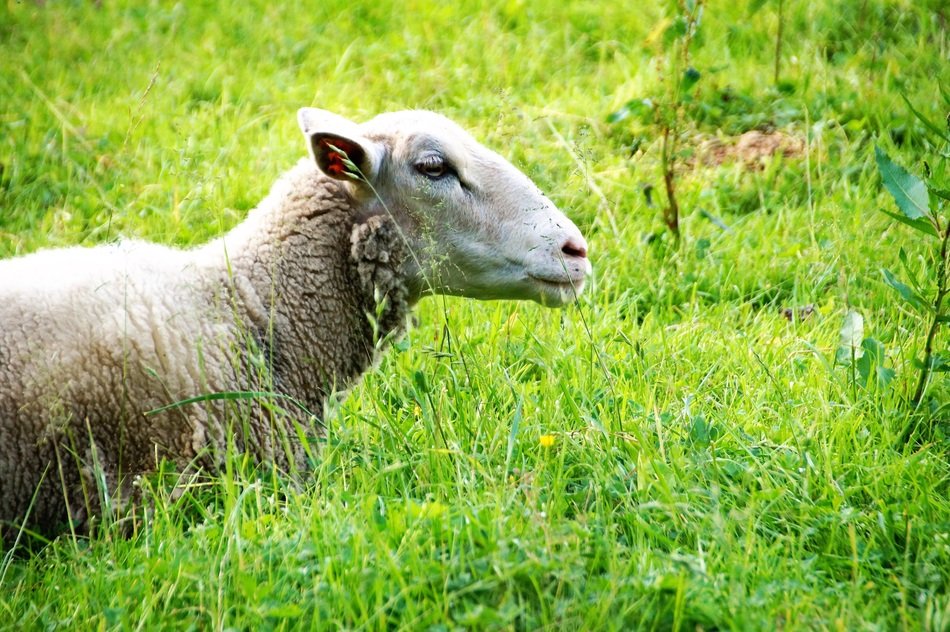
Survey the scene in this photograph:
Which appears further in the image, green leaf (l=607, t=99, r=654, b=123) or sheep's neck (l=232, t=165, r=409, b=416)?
green leaf (l=607, t=99, r=654, b=123)

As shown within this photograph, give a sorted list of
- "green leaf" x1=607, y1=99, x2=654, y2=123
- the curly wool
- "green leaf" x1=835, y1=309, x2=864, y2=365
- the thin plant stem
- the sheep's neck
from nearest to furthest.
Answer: the curly wool < the thin plant stem < the sheep's neck < "green leaf" x1=835, y1=309, x2=864, y2=365 < "green leaf" x1=607, y1=99, x2=654, y2=123

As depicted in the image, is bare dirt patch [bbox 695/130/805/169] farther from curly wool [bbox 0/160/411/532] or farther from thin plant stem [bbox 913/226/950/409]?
curly wool [bbox 0/160/411/532]

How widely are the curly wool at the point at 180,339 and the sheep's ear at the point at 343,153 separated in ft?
0.38

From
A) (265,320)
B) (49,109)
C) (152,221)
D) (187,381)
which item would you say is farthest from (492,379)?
(49,109)

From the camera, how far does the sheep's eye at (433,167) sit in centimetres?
340

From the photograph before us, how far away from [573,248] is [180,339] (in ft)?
4.38

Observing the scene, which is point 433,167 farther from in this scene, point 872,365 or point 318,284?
point 872,365

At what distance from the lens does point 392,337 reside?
3.54m

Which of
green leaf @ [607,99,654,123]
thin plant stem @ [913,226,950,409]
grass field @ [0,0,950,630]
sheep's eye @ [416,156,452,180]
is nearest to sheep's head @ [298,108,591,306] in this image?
sheep's eye @ [416,156,452,180]

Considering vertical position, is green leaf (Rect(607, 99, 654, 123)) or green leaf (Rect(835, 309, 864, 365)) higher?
green leaf (Rect(607, 99, 654, 123))

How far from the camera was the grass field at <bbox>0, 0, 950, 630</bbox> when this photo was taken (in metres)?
2.50

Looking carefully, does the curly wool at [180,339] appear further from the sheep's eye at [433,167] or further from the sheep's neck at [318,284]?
the sheep's eye at [433,167]

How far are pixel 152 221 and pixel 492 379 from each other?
2.32 meters

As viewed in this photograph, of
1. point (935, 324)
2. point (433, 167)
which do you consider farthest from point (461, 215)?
point (935, 324)
